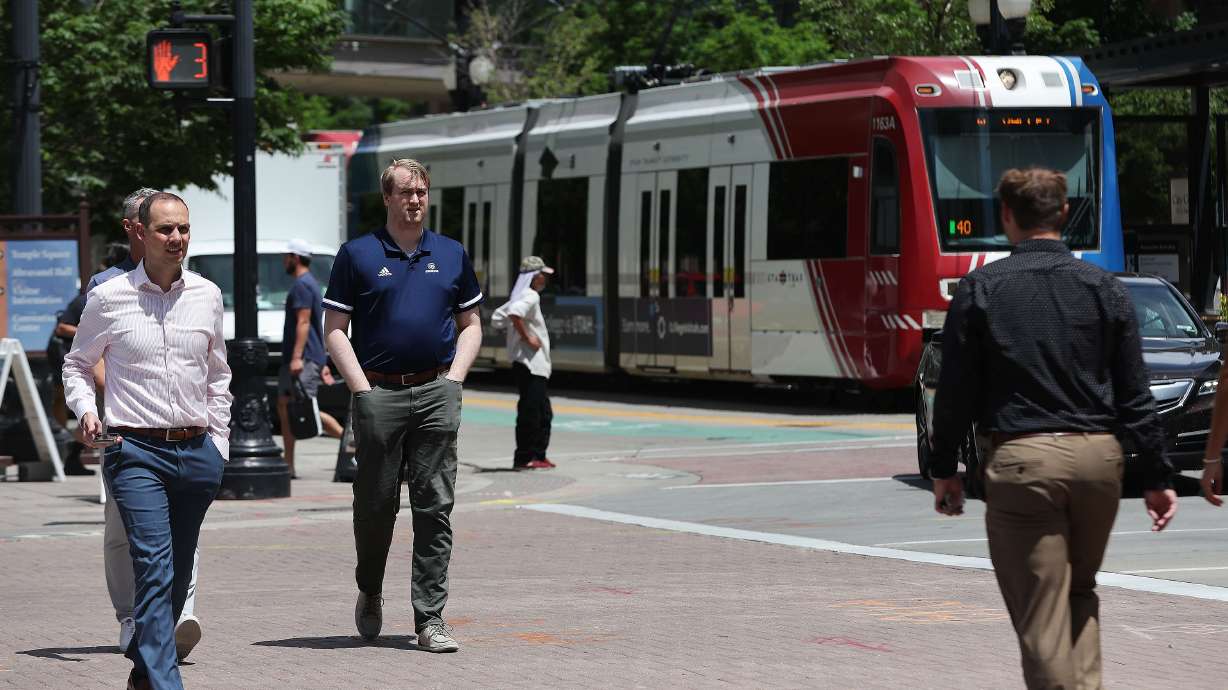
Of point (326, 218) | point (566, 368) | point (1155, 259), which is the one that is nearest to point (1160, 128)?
point (1155, 259)

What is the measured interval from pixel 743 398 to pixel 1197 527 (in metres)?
14.6

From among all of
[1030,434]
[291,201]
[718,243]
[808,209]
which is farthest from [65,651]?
[291,201]

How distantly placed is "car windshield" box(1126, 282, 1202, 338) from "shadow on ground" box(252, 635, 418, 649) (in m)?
7.52

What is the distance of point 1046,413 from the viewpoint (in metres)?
5.79

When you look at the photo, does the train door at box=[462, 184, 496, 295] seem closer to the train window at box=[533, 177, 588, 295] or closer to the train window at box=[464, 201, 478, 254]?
the train window at box=[464, 201, 478, 254]

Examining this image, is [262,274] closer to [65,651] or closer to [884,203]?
[884,203]

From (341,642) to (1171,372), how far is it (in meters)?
6.93

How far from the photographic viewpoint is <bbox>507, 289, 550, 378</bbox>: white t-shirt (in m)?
17.0

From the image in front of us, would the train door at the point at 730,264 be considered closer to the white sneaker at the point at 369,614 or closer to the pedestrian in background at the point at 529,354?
the pedestrian in background at the point at 529,354

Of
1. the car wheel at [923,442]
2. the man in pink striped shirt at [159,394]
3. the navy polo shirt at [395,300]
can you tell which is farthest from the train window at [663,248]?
the man in pink striped shirt at [159,394]

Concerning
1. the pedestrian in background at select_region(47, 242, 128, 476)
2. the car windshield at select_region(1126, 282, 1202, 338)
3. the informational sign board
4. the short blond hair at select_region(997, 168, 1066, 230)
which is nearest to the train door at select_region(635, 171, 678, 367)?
the informational sign board

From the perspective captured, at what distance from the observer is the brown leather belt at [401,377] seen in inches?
329

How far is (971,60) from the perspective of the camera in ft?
71.8

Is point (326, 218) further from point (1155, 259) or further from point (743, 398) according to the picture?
point (1155, 259)
